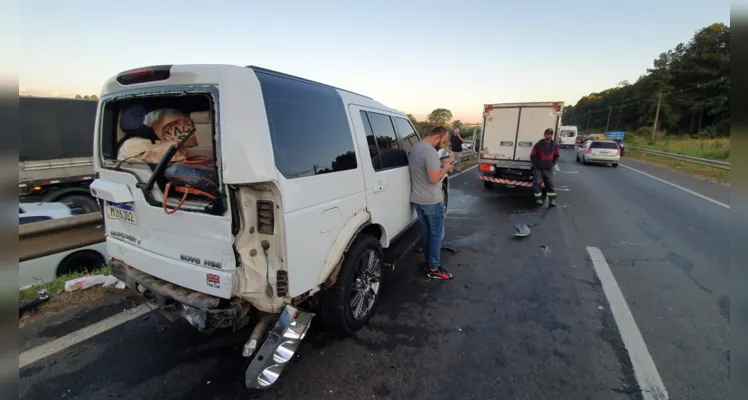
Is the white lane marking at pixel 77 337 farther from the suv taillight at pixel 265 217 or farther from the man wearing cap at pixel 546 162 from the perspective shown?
the man wearing cap at pixel 546 162

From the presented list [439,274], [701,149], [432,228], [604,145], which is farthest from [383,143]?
[701,149]

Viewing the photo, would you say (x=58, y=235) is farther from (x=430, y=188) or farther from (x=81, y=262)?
(x=430, y=188)

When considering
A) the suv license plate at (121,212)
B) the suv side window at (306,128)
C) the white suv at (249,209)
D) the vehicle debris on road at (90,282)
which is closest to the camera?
the white suv at (249,209)

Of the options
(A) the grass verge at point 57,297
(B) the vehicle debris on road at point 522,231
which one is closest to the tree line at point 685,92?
(B) the vehicle debris on road at point 522,231

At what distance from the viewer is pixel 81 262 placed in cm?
476

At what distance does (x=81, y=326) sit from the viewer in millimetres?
3221

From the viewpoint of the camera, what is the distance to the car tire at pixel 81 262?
4.57 m

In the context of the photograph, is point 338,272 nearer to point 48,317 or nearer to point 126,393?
point 126,393

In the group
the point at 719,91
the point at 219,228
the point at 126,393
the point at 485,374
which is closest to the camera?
the point at 219,228

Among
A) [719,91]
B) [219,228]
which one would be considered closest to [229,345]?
[219,228]

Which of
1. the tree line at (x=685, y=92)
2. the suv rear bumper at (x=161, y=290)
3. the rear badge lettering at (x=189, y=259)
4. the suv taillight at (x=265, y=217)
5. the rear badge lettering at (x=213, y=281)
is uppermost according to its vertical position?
the tree line at (x=685, y=92)

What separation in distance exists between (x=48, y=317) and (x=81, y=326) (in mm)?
473

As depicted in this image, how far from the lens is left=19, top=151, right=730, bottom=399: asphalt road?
2527 millimetres

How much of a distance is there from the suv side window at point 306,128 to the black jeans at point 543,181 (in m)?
6.83
